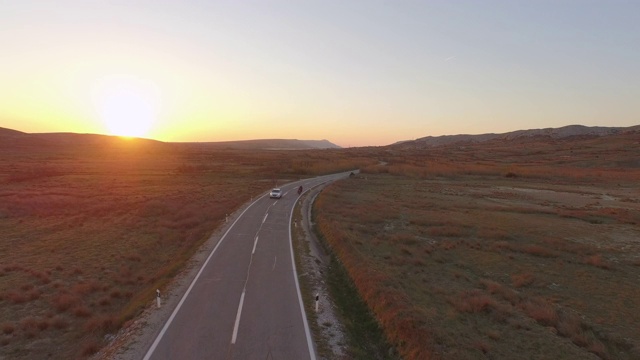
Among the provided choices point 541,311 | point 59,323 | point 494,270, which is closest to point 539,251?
point 494,270

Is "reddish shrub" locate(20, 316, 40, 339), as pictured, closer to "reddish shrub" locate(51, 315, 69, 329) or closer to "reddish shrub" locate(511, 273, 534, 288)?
"reddish shrub" locate(51, 315, 69, 329)

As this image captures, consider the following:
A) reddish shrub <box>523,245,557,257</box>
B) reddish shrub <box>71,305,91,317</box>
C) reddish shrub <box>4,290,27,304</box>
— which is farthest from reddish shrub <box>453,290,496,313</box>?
reddish shrub <box>4,290,27,304</box>

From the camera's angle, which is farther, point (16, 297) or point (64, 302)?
point (16, 297)

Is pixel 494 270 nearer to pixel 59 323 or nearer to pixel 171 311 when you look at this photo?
pixel 171 311

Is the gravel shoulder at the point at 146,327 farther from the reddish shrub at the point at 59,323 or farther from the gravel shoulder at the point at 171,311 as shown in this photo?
the reddish shrub at the point at 59,323

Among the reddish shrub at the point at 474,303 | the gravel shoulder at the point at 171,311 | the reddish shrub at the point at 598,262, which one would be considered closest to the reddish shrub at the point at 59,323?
the gravel shoulder at the point at 171,311

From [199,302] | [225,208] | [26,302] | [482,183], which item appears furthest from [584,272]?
[482,183]
